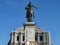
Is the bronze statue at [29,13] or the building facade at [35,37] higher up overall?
the bronze statue at [29,13]

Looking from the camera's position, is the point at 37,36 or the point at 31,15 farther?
the point at 37,36

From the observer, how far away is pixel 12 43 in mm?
114062

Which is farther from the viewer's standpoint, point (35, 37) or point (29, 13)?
point (35, 37)

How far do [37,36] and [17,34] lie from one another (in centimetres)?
867

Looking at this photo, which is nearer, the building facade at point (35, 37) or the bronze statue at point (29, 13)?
the bronze statue at point (29, 13)

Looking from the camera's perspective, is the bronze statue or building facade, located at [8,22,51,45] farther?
building facade, located at [8,22,51,45]

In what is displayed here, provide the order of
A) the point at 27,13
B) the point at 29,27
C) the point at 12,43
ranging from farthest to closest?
the point at 12,43 → the point at 27,13 → the point at 29,27

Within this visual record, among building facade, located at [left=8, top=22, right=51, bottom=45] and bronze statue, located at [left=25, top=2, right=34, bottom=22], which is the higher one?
bronze statue, located at [left=25, top=2, right=34, bottom=22]

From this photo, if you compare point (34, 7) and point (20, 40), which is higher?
point (34, 7)

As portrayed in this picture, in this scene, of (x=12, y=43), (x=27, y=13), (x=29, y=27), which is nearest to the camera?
(x=29, y=27)

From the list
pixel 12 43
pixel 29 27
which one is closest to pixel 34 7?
pixel 29 27

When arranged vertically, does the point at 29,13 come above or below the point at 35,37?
above

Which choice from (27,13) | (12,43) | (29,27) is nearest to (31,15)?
(27,13)

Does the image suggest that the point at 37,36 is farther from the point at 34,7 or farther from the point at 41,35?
the point at 34,7
